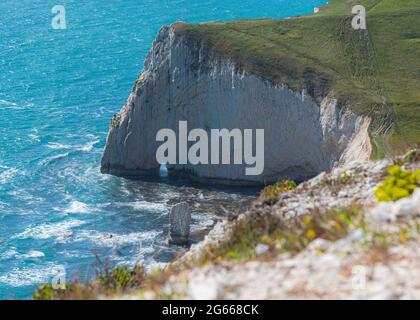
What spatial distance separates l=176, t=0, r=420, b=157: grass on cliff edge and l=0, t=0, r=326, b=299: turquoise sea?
47.4ft

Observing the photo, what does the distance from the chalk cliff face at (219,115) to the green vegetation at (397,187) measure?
183 ft

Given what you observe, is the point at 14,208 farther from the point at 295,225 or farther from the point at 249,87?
the point at 295,225

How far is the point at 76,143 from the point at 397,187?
78387 mm

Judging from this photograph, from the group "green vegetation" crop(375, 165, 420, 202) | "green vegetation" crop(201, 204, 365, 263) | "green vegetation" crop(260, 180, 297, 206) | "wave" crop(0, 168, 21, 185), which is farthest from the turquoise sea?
"green vegetation" crop(375, 165, 420, 202)

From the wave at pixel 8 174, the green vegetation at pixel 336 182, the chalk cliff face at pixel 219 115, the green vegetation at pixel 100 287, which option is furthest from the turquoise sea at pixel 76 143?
the green vegetation at pixel 336 182

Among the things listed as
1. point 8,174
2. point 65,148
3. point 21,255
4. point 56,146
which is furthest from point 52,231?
point 56,146

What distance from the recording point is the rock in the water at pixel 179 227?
2603 inches

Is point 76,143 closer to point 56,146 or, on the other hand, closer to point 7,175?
point 56,146

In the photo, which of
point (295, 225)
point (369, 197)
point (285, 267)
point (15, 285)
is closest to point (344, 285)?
point (285, 267)

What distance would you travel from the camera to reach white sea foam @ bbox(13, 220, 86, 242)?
71062mm

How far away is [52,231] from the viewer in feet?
237

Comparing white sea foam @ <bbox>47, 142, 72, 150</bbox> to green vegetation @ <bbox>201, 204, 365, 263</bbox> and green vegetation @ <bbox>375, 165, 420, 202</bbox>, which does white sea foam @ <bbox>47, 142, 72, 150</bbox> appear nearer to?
green vegetation @ <bbox>201, 204, 365, 263</bbox>

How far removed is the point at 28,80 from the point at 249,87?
49.8 metres

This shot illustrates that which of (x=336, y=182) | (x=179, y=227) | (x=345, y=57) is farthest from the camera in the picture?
(x=345, y=57)
